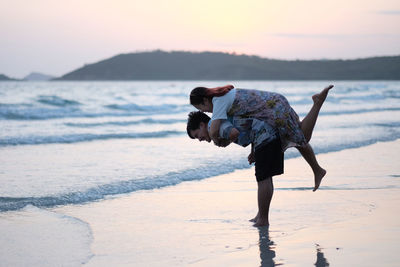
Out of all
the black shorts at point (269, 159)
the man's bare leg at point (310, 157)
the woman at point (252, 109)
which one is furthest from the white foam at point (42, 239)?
the man's bare leg at point (310, 157)

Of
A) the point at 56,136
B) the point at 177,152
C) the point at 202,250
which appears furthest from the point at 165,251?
the point at 56,136

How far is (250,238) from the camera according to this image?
15.6 feet

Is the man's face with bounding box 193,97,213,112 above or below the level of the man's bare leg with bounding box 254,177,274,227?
above

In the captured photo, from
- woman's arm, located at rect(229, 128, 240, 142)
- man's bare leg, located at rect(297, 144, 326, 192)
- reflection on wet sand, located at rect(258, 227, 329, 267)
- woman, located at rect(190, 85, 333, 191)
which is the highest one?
woman, located at rect(190, 85, 333, 191)

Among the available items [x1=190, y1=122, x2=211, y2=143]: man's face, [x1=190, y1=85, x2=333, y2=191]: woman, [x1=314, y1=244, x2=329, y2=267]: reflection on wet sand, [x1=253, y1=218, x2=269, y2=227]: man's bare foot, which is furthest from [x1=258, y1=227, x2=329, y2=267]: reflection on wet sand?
[x1=190, y1=122, x2=211, y2=143]: man's face

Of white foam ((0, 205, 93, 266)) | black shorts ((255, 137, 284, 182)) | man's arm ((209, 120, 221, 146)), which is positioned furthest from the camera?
black shorts ((255, 137, 284, 182))

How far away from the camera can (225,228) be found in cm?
509

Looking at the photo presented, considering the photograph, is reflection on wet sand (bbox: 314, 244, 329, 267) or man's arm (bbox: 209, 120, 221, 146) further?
man's arm (bbox: 209, 120, 221, 146)

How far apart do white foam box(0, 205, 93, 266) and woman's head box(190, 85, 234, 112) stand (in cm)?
146

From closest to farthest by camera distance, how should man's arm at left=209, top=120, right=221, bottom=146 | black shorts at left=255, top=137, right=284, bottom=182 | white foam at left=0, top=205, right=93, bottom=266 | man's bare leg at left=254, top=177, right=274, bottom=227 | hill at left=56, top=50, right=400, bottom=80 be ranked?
white foam at left=0, top=205, right=93, bottom=266 < man's arm at left=209, top=120, right=221, bottom=146 < black shorts at left=255, top=137, right=284, bottom=182 < man's bare leg at left=254, top=177, right=274, bottom=227 < hill at left=56, top=50, right=400, bottom=80

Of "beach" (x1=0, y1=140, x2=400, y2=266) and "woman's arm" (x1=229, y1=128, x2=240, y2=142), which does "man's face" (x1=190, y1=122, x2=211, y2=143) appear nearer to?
"woman's arm" (x1=229, y1=128, x2=240, y2=142)

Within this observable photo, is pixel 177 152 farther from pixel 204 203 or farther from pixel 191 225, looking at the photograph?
pixel 191 225

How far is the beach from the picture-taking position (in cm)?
417

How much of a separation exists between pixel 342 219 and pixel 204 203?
1.54 metres
